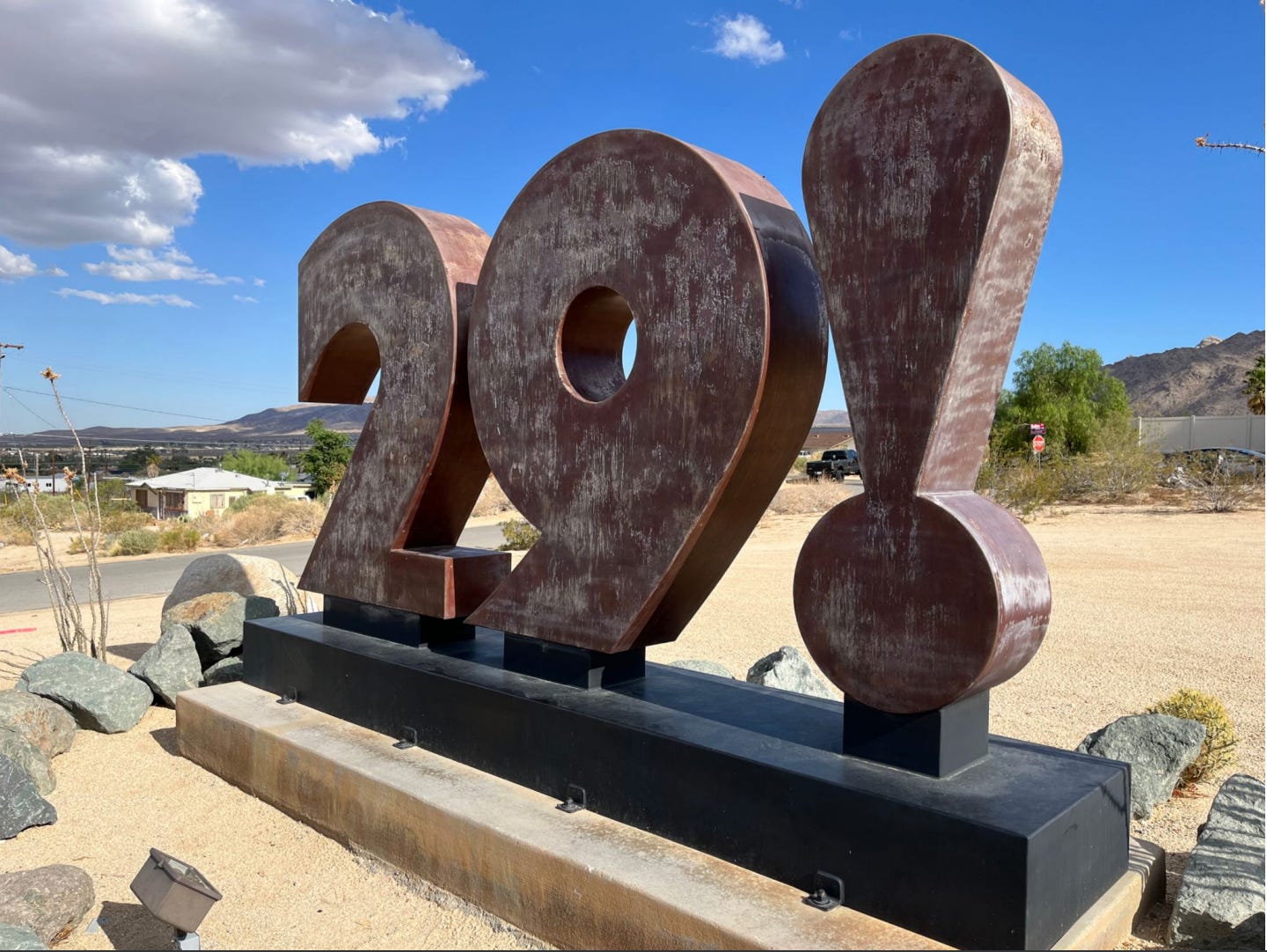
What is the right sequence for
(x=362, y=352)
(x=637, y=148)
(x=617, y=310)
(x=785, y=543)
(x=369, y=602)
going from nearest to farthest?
(x=637, y=148) → (x=617, y=310) → (x=369, y=602) → (x=362, y=352) → (x=785, y=543)

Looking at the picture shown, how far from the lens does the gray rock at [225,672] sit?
739 centimetres

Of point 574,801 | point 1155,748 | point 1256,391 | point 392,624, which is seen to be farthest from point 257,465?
point 1155,748

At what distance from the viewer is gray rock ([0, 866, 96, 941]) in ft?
13.0

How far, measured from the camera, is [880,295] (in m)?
3.37

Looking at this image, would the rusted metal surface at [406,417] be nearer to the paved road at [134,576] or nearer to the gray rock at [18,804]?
the gray rock at [18,804]

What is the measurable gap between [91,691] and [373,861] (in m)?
3.33

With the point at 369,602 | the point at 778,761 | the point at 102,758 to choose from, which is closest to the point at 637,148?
the point at 778,761

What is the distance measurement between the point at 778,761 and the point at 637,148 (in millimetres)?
2606

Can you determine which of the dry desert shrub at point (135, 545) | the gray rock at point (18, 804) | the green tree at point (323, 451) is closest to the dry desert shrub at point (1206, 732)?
the gray rock at point (18, 804)

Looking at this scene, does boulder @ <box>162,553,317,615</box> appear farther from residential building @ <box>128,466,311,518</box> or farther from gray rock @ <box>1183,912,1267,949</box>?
residential building @ <box>128,466,311,518</box>

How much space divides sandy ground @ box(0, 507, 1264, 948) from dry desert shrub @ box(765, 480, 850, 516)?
1116 cm

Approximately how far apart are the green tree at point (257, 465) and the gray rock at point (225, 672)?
67949 mm

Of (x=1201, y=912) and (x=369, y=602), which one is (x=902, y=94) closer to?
(x=1201, y=912)

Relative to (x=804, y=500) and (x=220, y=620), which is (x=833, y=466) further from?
(x=220, y=620)
